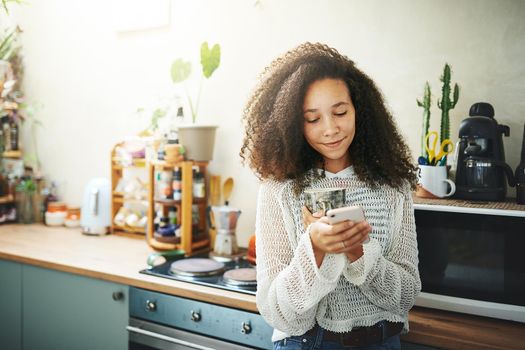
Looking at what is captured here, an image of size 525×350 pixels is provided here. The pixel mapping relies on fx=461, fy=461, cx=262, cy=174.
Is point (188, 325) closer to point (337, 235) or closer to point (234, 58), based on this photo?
point (337, 235)

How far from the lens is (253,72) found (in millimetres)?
2035

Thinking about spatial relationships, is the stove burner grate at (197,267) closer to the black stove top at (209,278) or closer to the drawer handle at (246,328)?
the black stove top at (209,278)

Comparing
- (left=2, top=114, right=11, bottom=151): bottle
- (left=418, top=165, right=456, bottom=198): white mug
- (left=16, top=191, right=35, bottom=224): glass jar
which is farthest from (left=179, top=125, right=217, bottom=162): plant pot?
(left=2, top=114, right=11, bottom=151): bottle

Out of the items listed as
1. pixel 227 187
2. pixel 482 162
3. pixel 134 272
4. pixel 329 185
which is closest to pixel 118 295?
pixel 134 272

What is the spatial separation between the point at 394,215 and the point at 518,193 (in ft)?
1.58

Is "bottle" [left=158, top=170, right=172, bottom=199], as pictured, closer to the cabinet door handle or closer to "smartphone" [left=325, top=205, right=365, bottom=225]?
the cabinet door handle

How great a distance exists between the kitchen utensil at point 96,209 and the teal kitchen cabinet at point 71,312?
16.7 inches

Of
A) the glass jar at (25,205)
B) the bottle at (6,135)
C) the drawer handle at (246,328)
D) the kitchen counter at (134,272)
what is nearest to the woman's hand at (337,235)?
the kitchen counter at (134,272)

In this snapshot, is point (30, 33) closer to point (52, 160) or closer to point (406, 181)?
point (52, 160)

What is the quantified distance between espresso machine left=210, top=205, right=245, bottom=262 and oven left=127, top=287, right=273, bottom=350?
0.37 meters

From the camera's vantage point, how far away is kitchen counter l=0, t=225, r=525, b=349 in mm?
1195

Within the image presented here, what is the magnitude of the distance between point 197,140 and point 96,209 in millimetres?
731

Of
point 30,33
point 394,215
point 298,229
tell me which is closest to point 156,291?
point 298,229

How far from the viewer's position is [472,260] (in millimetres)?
1303
